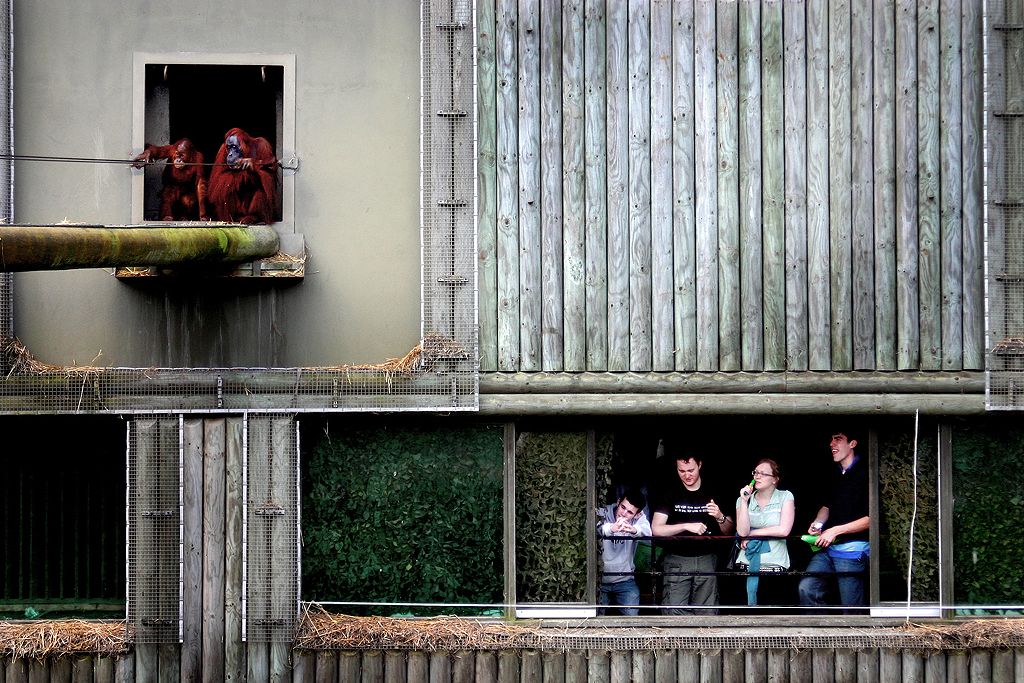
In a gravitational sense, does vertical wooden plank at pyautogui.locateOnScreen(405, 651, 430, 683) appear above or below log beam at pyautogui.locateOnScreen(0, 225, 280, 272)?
Result: below

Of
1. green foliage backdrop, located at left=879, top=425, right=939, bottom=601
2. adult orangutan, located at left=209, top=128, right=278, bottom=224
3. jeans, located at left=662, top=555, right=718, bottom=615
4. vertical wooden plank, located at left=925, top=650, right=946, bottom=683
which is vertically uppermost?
adult orangutan, located at left=209, top=128, right=278, bottom=224

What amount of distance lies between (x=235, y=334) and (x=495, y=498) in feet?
7.17

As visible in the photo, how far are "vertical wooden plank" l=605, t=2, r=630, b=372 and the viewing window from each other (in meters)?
A: 2.28

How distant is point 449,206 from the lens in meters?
8.64

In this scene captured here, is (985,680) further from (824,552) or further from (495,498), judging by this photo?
(495,498)

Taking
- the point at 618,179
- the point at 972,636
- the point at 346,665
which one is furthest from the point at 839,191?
the point at 346,665

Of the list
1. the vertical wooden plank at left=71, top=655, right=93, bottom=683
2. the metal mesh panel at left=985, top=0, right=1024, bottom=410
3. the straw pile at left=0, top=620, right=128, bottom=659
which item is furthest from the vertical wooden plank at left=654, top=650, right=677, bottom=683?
the vertical wooden plank at left=71, top=655, right=93, bottom=683

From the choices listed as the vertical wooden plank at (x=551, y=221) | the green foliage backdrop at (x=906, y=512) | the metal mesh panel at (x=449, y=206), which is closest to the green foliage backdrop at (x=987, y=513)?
the green foliage backdrop at (x=906, y=512)

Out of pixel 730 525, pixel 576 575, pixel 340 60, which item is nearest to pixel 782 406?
pixel 730 525

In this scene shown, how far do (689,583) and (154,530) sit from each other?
3.79 meters

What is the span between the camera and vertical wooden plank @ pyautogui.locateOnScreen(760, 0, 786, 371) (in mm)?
8688

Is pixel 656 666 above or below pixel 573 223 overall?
below

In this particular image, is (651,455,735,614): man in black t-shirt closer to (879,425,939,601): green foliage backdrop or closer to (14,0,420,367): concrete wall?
(879,425,939,601): green foliage backdrop

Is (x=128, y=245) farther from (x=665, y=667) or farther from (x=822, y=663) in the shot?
(x=822, y=663)
